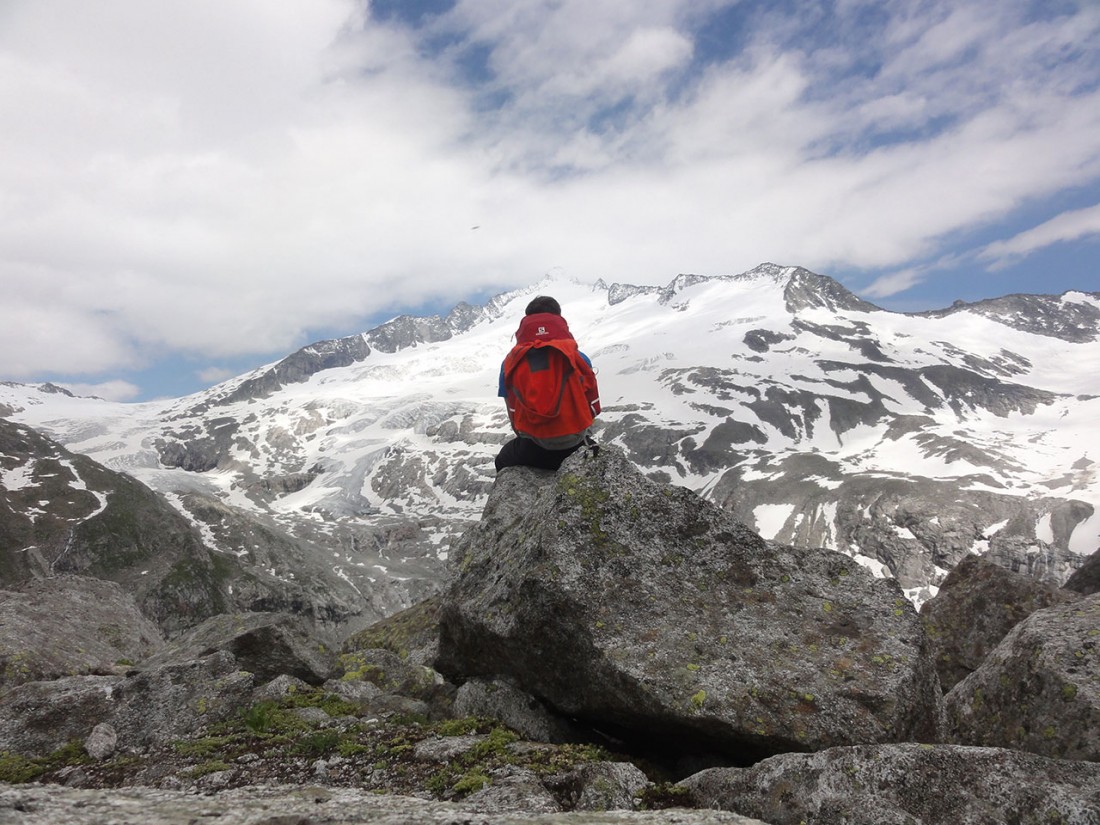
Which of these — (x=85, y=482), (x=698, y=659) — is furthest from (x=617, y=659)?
(x=85, y=482)

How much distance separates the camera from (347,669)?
13867 mm

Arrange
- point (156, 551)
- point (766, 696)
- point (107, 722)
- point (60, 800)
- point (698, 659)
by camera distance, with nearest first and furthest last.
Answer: point (60, 800)
point (766, 696)
point (698, 659)
point (107, 722)
point (156, 551)

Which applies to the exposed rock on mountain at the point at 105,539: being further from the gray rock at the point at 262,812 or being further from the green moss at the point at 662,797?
the green moss at the point at 662,797

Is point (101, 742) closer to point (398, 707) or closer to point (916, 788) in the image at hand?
point (398, 707)

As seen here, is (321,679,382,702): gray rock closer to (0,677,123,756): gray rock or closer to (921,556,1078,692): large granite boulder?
(0,677,123,756): gray rock

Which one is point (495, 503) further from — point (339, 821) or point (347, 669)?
point (339, 821)

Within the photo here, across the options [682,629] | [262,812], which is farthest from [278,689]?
[682,629]

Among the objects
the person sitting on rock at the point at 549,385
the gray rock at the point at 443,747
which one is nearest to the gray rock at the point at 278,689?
the gray rock at the point at 443,747

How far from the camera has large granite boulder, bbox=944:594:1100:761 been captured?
23.7 feet

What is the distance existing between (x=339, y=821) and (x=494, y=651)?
574cm

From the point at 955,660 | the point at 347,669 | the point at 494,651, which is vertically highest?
the point at 494,651

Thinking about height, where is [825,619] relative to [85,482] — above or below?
below

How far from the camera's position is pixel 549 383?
44.5 ft

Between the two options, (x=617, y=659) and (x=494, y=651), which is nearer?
(x=617, y=659)
